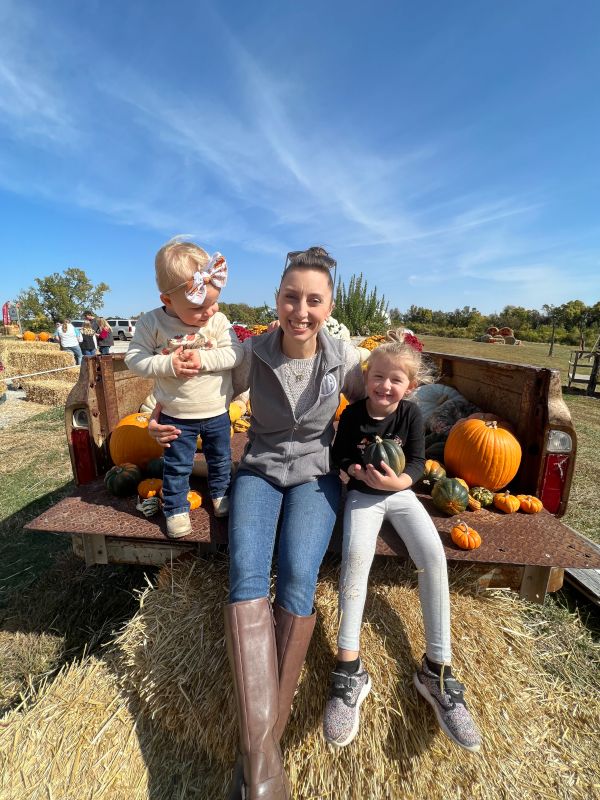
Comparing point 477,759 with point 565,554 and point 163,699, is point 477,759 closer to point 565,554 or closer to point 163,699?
point 565,554

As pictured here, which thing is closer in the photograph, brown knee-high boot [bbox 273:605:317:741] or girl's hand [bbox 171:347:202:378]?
brown knee-high boot [bbox 273:605:317:741]

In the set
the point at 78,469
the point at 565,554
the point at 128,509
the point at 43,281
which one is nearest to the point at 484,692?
the point at 565,554

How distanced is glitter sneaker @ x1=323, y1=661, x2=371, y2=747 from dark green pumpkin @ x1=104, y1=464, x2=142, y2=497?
1.54m

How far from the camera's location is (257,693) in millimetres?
1510

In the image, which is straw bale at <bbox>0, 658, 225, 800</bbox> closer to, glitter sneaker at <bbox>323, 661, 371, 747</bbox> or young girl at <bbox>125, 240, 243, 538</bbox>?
glitter sneaker at <bbox>323, 661, 371, 747</bbox>

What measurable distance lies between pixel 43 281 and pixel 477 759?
187ft

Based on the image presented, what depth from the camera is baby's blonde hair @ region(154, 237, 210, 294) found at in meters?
1.99

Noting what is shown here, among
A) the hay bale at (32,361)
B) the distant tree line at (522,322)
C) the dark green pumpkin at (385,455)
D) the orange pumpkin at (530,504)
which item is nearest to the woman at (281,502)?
the dark green pumpkin at (385,455)

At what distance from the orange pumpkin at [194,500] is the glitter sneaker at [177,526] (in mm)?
226

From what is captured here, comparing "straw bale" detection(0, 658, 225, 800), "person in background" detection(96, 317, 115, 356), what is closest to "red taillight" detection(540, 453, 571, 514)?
"straw bale" detection(0, 658, 225, 800)

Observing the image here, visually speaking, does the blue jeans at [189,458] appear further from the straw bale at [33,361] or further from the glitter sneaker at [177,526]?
the straw bale at [33,361]

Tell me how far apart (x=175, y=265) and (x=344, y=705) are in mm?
2104

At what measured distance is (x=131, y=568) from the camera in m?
3.38

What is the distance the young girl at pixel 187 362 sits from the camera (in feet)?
6.64
